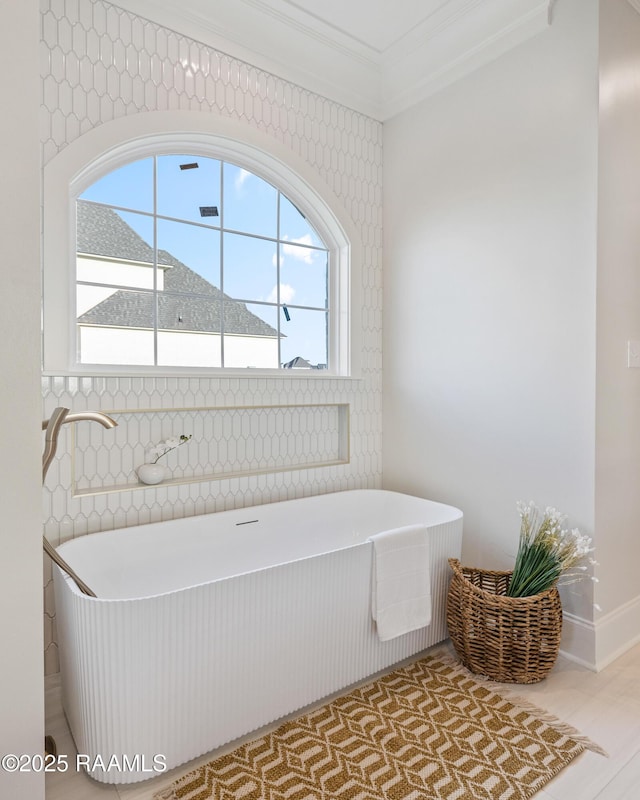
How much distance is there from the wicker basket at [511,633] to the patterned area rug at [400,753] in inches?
5.2

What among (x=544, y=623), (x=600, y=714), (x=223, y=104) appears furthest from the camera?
(x=223, y=104)

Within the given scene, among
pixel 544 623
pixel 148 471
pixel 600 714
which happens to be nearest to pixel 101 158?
pixel 148 471

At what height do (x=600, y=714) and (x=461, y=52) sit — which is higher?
(x=461, y=52)

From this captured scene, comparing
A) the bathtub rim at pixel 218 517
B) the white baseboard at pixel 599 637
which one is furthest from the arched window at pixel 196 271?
the white baseboard at pixel 599 637

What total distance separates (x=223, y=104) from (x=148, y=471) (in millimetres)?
1832

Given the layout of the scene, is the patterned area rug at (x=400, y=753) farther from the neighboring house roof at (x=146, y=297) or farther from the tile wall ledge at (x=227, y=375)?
the neighboring house roof at (x=146, y=297)

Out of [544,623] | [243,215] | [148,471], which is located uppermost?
[243,215]

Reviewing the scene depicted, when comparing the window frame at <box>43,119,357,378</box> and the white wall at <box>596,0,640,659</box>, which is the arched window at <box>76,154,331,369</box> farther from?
the white wall at <box>596,0,640,659</box>

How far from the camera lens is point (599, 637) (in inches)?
85.4

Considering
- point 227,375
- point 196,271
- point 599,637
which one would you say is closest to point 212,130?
point 196,271

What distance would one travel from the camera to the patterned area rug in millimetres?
1495

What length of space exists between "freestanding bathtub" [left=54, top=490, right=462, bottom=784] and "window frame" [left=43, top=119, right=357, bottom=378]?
75 centimetres

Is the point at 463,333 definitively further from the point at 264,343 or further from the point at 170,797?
the point at 170,797

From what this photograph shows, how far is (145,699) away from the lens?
148 centimetres
